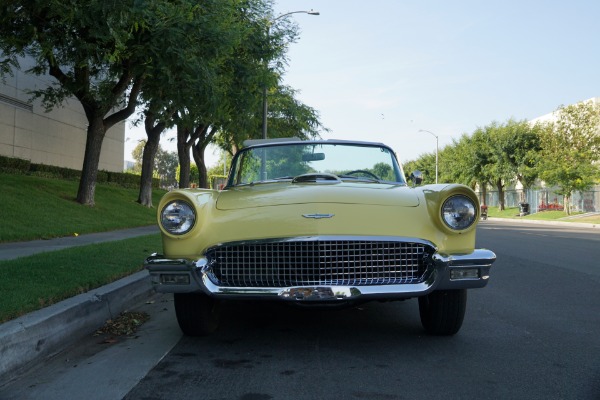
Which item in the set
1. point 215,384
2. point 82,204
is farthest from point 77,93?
point 215,384

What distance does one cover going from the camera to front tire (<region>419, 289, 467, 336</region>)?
4281mm

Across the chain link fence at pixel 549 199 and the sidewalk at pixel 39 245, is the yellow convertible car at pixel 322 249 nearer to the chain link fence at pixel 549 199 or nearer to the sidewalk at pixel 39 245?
the sidewalk at pixel 39 245

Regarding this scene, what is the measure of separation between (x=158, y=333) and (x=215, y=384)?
1.45 meters

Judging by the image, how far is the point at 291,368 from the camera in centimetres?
370

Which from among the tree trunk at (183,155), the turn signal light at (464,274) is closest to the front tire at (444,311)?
the turn signal light at (464,274)

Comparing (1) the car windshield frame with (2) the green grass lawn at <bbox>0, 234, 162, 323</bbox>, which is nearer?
(2) the green grass lawn at <bbox>0, 234, 162, 323</bbox>

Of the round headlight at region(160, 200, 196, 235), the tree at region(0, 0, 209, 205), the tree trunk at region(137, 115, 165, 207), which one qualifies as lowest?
the round headlight at region(160, 200, 196, 235)

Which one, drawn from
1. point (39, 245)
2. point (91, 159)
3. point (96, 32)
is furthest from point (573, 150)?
point (39, 245)

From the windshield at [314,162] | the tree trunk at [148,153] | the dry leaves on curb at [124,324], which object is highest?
the tree trunk at [148,153]

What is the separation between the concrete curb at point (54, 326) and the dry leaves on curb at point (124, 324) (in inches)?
2.2

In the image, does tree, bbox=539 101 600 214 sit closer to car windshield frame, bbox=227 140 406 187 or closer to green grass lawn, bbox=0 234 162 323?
green grass lawn, bbox=0 234 162 323

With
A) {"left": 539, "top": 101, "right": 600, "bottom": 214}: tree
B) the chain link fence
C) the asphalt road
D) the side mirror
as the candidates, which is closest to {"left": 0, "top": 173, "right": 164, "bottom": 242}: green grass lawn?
the asphalt road

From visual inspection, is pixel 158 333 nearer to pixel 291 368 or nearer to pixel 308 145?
pixel 291 368

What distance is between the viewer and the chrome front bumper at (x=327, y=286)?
3811 millimetres
